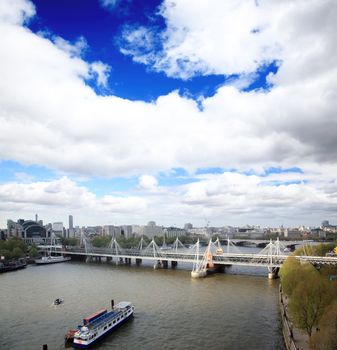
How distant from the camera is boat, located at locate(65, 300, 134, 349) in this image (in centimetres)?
2347

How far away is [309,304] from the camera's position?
70.7 ft

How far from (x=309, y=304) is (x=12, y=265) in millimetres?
58578

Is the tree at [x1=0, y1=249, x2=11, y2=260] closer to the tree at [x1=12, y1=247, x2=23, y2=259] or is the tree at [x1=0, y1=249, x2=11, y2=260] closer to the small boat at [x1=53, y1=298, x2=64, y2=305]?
the tree at [x1=12, y1=247, x2=23, y2=259]

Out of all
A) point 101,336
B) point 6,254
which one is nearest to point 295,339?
point 101,336

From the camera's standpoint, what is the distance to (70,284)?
46.4 m

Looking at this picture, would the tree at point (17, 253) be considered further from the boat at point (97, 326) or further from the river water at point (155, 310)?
Result: the boat at point (97, 326)

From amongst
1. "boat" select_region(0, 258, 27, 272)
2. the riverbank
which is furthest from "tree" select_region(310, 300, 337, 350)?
"boat" select_region(0, 258, 27, 272)

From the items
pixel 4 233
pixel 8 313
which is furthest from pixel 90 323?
pixel 4 233

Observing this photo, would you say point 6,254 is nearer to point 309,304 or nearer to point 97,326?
point 97,326

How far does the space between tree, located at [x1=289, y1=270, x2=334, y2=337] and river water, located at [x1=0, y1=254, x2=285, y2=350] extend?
3.22 metres

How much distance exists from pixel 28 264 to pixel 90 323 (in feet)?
178

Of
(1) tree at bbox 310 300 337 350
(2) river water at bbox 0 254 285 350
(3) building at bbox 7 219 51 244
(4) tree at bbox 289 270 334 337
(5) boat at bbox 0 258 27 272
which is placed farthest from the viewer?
(3) building at bbox 7 219 51 244

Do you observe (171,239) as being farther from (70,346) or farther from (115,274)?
(70,346)

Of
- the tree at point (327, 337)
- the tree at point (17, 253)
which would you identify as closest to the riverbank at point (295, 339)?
the tree at point (327, 337)
